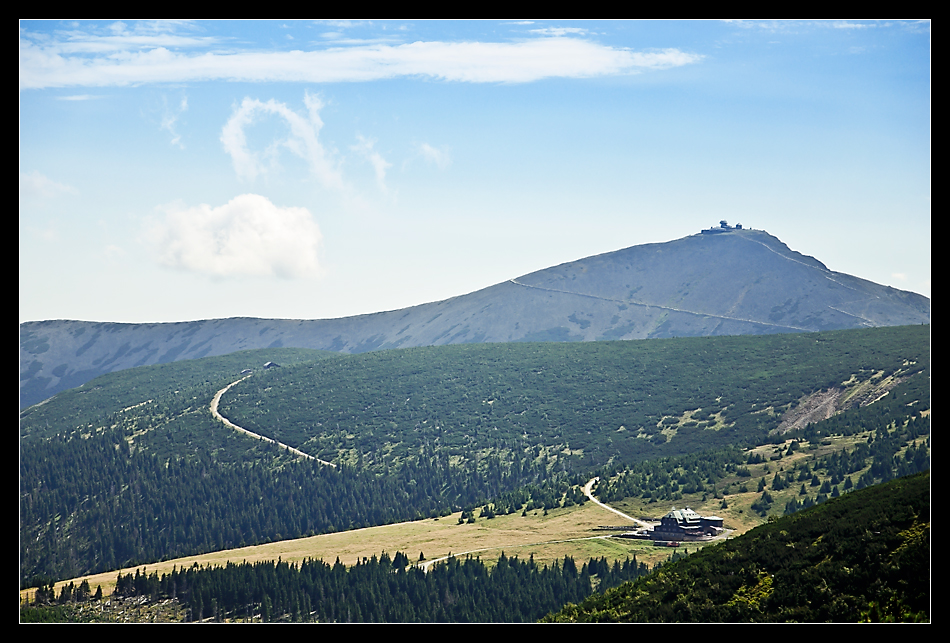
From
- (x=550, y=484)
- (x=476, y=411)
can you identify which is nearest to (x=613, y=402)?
(x=476, y=411)

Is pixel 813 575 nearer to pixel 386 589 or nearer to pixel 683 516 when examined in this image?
pixel 386 589

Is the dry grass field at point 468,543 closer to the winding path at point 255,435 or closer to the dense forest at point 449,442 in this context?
the dense forest at point 449,442

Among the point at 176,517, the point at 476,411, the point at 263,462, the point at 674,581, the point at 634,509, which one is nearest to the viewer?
the point at 674,581

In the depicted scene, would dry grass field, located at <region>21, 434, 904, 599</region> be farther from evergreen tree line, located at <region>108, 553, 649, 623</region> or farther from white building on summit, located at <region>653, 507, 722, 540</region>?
evergreen tree line, located at <region>108, 553, 649, 623</region>

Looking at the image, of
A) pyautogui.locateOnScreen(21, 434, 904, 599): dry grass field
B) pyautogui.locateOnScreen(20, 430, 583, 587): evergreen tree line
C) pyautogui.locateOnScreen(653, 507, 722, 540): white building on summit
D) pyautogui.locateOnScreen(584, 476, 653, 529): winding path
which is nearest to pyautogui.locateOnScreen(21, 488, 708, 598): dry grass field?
pyautogui.locateOnScreen(21, 434, 904, 599): dry grass field

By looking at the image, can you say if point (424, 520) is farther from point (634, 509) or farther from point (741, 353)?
point (741, 353)
